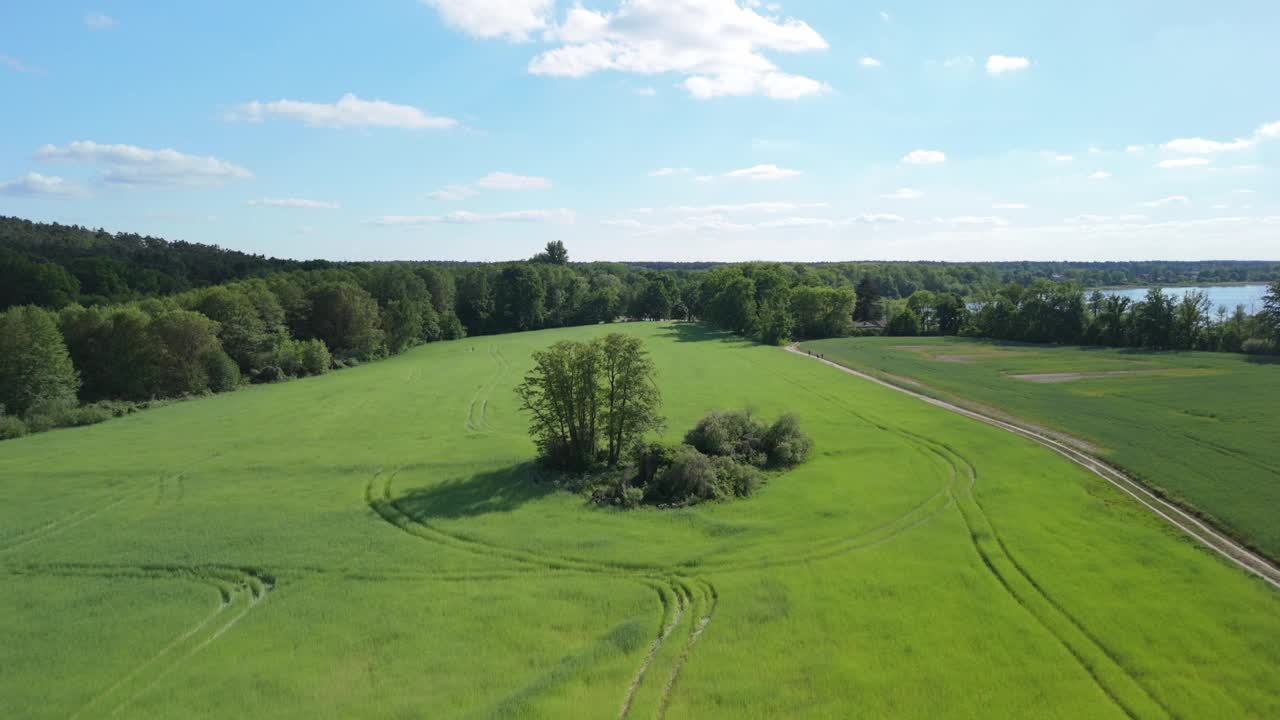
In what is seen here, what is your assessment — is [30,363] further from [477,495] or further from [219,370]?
[477,495]

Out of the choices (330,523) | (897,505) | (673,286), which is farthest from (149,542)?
(673,286)

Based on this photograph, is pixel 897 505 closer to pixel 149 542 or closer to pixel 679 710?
pixel 679 710

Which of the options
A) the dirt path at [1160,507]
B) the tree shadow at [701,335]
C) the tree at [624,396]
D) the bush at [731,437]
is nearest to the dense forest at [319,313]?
the tree shadow at [701,335]

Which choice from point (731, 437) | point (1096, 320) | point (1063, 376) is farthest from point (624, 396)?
point (1096, 320)

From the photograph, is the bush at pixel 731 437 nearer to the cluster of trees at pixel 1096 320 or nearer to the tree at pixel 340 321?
the tree at pixel 340 321

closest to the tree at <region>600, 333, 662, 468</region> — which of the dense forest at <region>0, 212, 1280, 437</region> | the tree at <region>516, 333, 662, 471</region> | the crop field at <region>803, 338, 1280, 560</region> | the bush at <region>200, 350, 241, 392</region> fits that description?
the tree at <region>516, 333, 662, 471</region>

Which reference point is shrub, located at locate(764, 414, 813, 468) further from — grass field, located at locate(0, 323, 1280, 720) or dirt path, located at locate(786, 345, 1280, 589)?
dirt path, located at locate(786, 345, 1280, 589)
